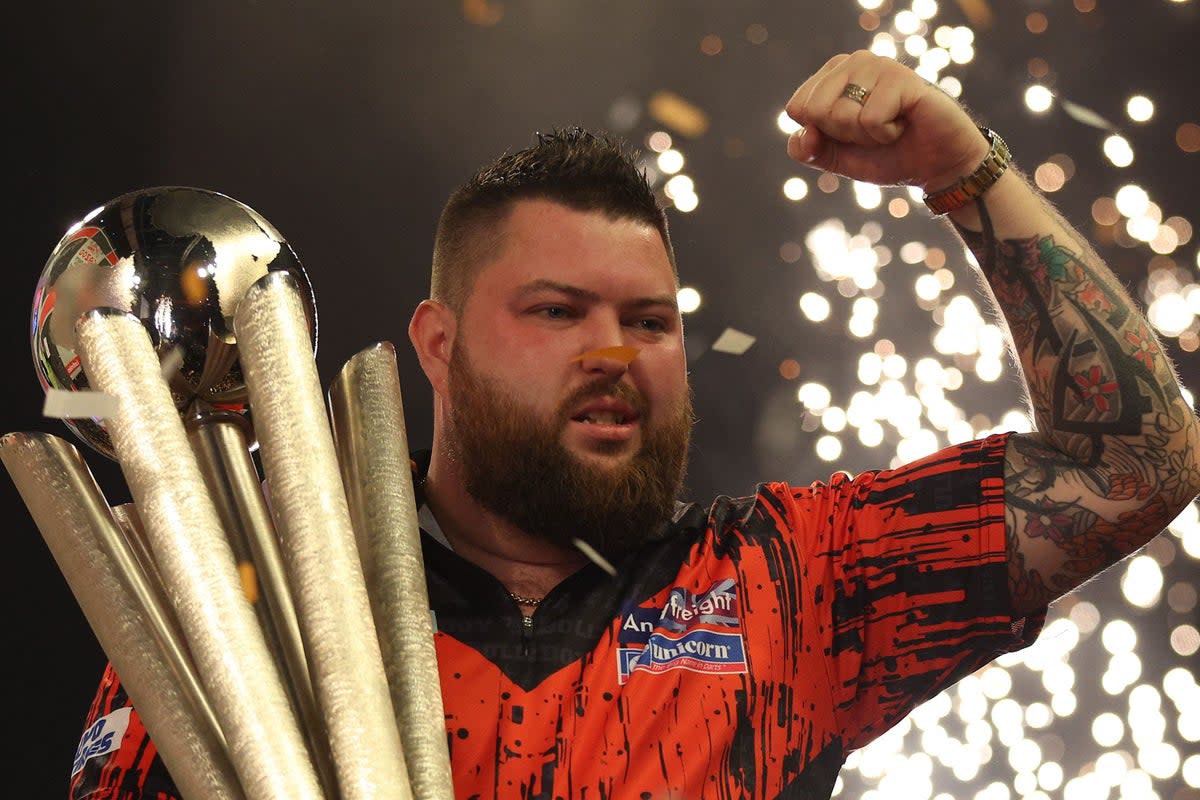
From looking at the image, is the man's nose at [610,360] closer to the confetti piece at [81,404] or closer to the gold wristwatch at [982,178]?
the gold wristwatch at [982,178]

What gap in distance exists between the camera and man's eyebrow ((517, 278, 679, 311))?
143 centimetres

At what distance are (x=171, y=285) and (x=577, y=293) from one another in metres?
0.58

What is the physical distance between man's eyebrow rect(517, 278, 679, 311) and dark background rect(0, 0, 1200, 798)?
2.28 ft

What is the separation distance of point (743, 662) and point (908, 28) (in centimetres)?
190

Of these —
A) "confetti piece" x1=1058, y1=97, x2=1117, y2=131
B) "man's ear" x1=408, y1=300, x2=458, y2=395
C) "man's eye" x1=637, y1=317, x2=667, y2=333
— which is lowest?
"man's eye" x1=637, y1=317, x2=667, y2=333

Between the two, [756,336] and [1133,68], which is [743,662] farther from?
[1133,68]

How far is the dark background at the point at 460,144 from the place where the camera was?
1821mm

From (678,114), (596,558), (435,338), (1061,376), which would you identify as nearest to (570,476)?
(596,558)

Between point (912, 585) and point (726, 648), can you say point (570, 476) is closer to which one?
point (726, 648)

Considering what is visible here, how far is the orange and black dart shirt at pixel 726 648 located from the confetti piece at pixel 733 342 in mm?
1059

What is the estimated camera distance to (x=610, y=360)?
54.0 inches

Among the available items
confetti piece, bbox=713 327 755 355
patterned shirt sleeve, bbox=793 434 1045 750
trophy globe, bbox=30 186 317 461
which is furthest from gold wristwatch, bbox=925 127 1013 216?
confetti piece, bbox=713 327 755 355

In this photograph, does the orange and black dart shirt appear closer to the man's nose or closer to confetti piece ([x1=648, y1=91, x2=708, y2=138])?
the man's nose

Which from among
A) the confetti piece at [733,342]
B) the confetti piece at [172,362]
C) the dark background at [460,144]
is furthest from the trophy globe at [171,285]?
the confetti piece at [733,342]
